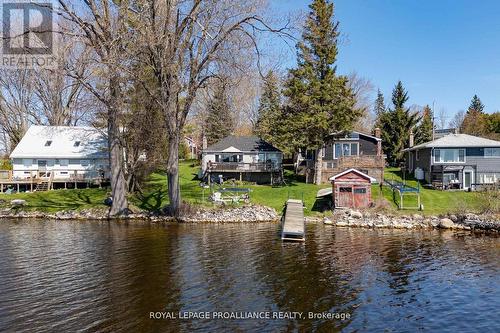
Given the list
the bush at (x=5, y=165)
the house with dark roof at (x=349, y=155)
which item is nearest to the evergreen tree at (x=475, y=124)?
the house with dark roof at (x=349, y=155)

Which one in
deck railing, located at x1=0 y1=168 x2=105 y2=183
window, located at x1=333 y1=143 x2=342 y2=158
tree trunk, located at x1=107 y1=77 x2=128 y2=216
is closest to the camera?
tree trunk, located at x1=107 y1=77 x2=128 y2=216

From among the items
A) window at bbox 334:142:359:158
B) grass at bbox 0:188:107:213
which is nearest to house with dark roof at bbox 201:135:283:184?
window at bbox 334:142:359:158

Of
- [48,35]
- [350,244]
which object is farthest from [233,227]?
[48,35]

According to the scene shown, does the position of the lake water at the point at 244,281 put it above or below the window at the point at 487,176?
below

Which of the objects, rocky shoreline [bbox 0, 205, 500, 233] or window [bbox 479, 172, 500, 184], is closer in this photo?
rocky shoreline [bbox 0, 205, 500, 233]

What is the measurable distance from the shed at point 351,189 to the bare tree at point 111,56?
1949 centimetres

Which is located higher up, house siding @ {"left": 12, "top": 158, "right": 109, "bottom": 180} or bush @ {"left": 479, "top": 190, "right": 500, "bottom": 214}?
house siding @ {"left": 12, "top": 158, "right": 109, "bottom": 180}

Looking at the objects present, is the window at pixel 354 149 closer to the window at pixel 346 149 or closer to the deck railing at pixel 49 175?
the window at pixel 346 149

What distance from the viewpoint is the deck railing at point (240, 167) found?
49438 millimetres

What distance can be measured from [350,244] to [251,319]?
14397 mm

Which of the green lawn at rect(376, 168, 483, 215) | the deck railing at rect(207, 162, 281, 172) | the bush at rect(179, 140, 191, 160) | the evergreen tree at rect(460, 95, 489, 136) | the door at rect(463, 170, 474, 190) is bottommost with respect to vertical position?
the green lawn at rect(376, 168, 483, 215)

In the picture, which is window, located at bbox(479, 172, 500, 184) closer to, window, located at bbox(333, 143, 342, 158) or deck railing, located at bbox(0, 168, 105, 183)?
window, located at bbox(333, 143, 342, 158)

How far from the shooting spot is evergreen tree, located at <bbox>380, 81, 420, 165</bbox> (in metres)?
62.5

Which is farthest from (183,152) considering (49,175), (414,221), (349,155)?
(414,221)
